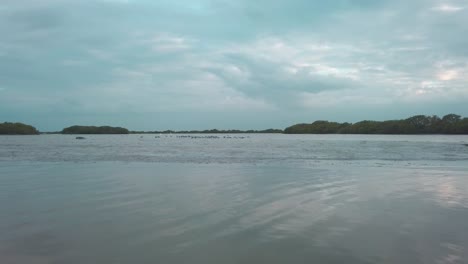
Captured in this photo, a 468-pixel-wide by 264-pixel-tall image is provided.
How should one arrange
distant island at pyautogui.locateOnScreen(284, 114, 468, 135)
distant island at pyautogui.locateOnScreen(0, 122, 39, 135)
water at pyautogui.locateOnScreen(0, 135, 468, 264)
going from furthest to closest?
distant island at pyautogui.locateOnScreen(0, 122, 39, 135)
distant island at pyautogui.locateOnScreen(284, 114, 468, 135)
water at pyautogui.locateOnScreen(0, 135, 468, 264)

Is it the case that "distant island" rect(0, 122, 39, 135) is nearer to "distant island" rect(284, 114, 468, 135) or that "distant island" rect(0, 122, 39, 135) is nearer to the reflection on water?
"distant island" rect(284, 114, 468, 135)

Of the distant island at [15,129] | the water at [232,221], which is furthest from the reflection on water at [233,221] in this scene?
the distant island at [15,129]

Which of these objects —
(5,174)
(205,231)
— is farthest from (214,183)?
(5,174)

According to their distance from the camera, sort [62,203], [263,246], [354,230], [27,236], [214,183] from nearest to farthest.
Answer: [263,246] → [27,236] → [354,230] → [62,203] → [214,183]

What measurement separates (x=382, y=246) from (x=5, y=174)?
50.6 feet

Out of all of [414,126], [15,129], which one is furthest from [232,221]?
[15,129]

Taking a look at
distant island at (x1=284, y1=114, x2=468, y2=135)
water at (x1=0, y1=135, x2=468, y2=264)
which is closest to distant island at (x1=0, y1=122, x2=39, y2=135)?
distant island at (x1=284, y1=114, x2=468, y2=135)

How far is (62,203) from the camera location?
938 cm

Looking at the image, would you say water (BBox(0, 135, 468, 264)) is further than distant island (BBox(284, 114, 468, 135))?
No

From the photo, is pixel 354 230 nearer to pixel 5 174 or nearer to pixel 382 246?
pixel 382 246

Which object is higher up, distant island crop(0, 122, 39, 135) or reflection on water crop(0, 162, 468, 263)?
distant island crop(0, 122, 39, 135)

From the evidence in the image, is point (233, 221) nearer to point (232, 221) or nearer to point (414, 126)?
point (232, 221)

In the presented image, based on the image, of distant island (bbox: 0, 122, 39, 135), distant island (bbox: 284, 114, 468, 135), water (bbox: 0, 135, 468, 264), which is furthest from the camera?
distant island (bbox: 0, 122, 39, 135)

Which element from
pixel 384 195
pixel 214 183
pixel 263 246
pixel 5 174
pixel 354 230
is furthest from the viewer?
pixel 5 174
